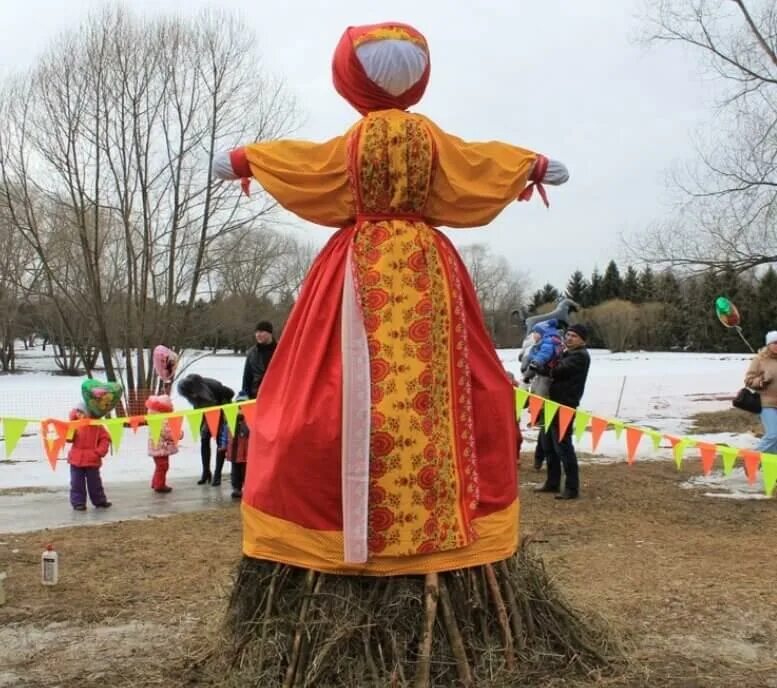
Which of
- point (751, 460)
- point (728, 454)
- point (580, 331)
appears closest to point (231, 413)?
point (580, 331)

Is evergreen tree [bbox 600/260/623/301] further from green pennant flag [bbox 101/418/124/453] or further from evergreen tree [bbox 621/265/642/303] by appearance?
green pennant flag [bbox 101/418/124/453]

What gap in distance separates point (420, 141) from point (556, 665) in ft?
6.97

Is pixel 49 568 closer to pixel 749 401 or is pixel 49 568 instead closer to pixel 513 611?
pixel 513 611

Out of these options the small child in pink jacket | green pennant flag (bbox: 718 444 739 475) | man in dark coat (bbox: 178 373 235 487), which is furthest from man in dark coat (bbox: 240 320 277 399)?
green pennant flag (bbox: 718 444 739 475)

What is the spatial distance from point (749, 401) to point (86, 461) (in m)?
6.82

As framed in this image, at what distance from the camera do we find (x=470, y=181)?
3.36 m

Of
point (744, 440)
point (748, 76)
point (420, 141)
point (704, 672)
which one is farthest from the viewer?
point (748, 76)

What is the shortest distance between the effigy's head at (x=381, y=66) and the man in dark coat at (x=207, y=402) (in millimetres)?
6516

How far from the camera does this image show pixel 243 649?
3.32 metres

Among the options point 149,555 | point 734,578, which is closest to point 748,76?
point 734,578

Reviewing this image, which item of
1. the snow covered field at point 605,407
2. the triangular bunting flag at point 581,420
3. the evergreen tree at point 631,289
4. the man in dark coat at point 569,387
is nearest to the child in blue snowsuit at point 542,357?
the man in dark coat at point 569,387

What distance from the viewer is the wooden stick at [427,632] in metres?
3.07

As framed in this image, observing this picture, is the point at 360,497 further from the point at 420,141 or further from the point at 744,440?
the point at 744,440

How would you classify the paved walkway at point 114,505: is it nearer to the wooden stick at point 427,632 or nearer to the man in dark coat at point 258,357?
the man in dark coat at point 258,357
